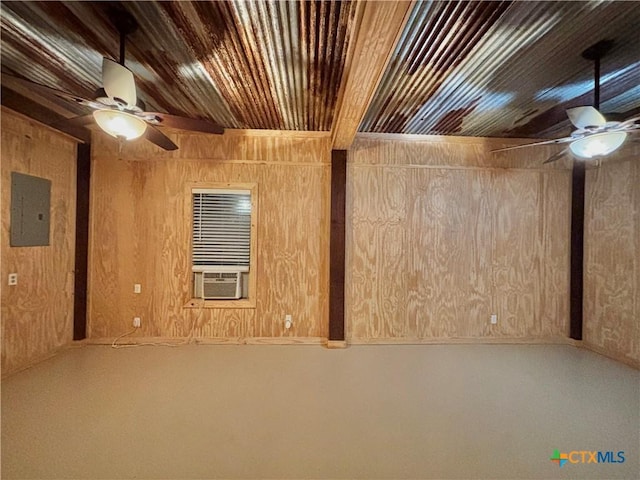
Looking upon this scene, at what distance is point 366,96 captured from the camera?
2.29 metres

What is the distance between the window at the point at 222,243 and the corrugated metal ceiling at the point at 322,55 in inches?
40.9

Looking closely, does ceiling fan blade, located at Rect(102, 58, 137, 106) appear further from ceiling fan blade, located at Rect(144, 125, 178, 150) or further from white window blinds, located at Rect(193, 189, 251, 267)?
white window blinds, located at Rect(193, 189, 251, 267)

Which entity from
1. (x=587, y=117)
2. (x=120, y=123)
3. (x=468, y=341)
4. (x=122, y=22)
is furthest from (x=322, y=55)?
(x=468, y=341)

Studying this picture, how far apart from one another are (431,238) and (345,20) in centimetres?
275

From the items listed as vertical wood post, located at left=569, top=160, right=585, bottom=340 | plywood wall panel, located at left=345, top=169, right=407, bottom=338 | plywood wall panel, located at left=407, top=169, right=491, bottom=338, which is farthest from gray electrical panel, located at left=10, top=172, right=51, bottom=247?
vertical wood post, located at left=569, top=160, right=585, bottom=340

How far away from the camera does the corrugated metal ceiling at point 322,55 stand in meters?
1.80

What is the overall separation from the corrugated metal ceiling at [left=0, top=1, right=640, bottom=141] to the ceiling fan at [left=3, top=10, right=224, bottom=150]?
11 centimetres

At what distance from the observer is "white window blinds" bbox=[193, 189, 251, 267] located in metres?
3.73

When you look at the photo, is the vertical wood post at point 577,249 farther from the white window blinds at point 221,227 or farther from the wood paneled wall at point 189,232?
the white window blinds at point 221,227

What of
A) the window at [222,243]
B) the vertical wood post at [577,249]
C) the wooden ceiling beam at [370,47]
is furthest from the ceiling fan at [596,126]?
the window at [222,243]

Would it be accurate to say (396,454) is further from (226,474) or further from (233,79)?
(233,79)

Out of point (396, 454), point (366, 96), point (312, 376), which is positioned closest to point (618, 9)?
point (366, 96)

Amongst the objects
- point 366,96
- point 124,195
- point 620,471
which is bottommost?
point 620,471

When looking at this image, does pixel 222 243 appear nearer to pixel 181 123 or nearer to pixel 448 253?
pixel 181 123
